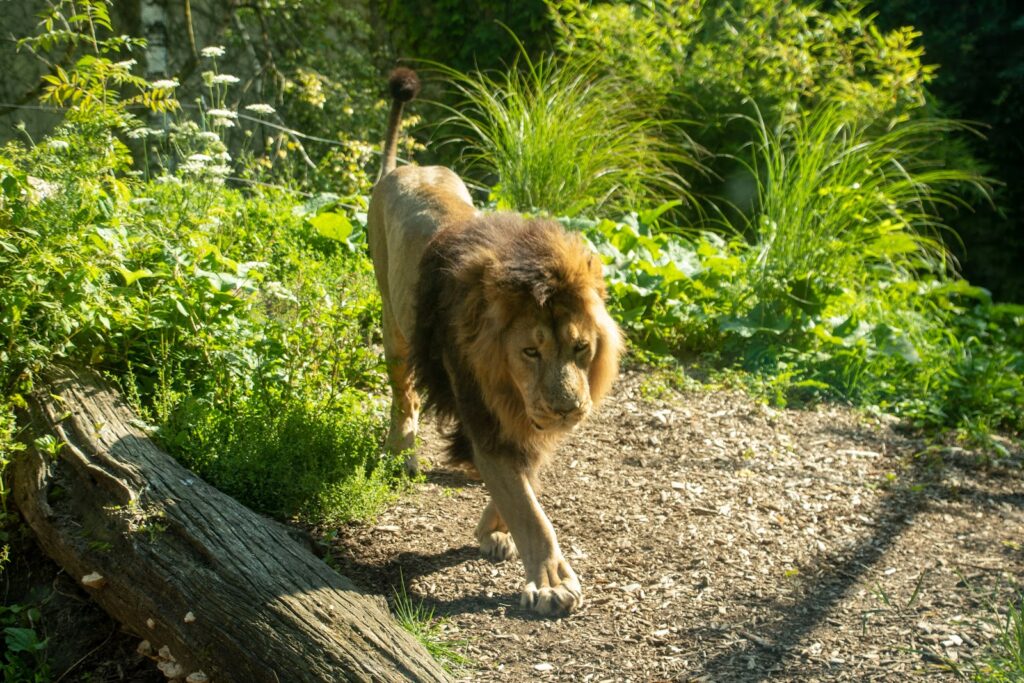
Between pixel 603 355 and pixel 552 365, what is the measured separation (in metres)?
0.30

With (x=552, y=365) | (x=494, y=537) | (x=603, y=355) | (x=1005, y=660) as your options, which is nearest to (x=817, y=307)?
(x=603, y=355)

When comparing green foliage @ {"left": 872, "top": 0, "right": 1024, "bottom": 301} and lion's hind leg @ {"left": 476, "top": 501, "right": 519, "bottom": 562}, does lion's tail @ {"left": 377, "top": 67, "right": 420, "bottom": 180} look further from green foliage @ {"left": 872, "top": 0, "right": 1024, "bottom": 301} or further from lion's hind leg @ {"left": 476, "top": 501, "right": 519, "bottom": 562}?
green foliage @ {"left": 872, "top": 0, "right": 1024, "bottom": 301}

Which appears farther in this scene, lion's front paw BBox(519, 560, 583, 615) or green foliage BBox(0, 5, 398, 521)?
green foliage BBox(0, 5, 398, 521)

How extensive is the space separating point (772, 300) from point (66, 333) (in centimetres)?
407

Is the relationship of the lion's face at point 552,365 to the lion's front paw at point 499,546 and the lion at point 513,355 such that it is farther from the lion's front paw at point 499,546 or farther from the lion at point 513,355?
the lion's front paw at point 499,546

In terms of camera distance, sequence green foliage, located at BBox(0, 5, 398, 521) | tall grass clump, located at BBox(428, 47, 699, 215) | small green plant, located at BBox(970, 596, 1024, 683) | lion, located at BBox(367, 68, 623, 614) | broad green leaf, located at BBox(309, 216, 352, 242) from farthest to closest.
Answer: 1. tall grass clump, located at BBox(428, 47, 699, 215)
2. broad green leaf, located at BBox(309, 216, 352, 242)
3. green foliage, located at BBox(0, 5, 398, 521)
4. lion, located at BBox(367, 68, 623, 614)
5. small green plant, located at BBox(970, 596, 1024, 683)

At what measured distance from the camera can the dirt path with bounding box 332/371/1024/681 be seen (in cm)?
367

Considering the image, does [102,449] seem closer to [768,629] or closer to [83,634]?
[83,634]

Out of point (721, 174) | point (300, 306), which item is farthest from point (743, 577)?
point (721, 174)

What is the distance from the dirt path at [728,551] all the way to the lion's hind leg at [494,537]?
5 centimetres

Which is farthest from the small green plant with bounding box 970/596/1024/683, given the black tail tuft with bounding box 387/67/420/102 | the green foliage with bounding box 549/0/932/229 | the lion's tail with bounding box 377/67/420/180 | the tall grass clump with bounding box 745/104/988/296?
the green foliage with bounding box 549/0/932/229

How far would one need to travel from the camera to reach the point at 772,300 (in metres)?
6.58

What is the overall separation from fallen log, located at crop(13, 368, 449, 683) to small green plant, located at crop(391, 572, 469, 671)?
0.15m

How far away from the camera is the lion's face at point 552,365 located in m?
3.69
